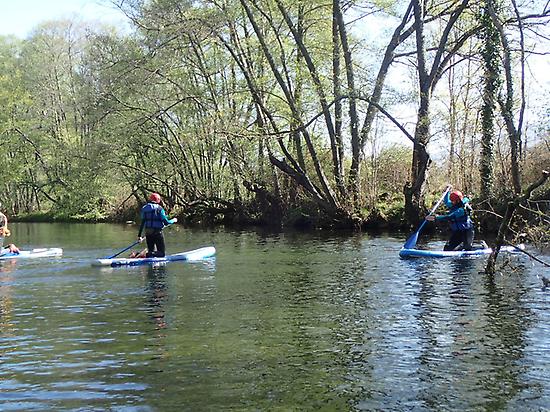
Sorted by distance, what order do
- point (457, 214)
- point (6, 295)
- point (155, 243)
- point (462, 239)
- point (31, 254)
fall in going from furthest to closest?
point (31, 254) → point (155, 243) → point (462, 239) → point (457, 214) → point (6, 295)

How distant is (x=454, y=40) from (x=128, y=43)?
1518cm

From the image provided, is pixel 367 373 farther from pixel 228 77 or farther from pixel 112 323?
pixel 228 77

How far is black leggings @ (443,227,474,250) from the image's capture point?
1534cm

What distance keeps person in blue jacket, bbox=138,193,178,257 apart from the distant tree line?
7.98 m

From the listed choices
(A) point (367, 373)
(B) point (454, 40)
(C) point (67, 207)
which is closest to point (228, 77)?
(B) point (454, 40)

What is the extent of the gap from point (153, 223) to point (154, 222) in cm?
3

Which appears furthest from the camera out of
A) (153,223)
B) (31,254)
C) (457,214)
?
(31,254)

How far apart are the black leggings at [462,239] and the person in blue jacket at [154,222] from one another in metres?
6.79

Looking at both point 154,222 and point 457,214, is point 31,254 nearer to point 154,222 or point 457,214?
point 154,222

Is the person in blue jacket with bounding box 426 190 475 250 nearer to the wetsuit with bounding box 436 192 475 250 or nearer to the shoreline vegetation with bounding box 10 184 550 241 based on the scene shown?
the wetsuit with bounding box 436 192 475 250

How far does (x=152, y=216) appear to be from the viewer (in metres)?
15.4

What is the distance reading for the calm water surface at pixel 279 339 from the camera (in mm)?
5898

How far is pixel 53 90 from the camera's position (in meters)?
46.7

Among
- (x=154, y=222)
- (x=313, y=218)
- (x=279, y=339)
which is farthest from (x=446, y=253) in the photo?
(x=313, y=218)
